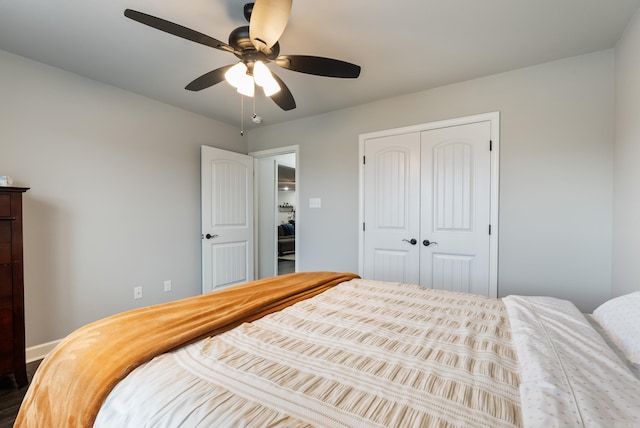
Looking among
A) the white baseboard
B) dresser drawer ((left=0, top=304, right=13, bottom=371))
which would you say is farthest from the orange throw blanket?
the white baseboard

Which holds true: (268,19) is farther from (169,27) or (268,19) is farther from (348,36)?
(348,36)

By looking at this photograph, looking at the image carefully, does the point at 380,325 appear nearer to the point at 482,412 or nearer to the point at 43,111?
the point at 482,412

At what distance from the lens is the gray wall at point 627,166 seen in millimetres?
1719

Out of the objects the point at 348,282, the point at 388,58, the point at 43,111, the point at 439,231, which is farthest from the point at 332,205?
the point at 43,111

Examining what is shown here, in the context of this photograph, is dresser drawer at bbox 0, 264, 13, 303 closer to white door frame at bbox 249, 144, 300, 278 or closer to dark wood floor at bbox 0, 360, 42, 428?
dark wood floor at bbox 0, 360, 42, 428

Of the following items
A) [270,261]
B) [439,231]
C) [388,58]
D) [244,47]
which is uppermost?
[388,58]

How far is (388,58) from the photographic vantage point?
2.22 meters

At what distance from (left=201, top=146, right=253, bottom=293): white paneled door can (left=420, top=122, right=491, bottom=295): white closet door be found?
228cm

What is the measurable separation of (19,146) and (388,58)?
2.98m

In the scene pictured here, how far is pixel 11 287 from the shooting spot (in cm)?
185

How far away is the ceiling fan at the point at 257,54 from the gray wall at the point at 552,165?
1.52 metres

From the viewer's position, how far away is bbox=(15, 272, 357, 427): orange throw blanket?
0.85 meters

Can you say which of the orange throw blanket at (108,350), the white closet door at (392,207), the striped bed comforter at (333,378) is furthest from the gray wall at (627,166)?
the orange throw blanket at (108,350)

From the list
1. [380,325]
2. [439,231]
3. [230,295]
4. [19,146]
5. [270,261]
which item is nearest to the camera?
[380,325]
